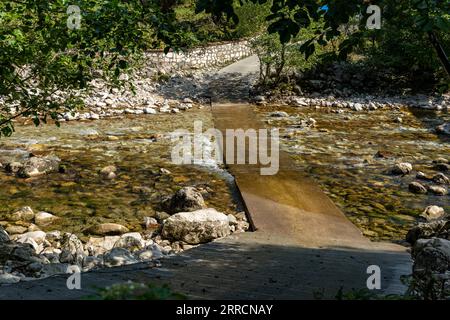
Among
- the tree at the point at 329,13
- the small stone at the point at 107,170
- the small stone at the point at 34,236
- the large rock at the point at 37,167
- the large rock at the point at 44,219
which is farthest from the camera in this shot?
the small stone at the point at 107,170

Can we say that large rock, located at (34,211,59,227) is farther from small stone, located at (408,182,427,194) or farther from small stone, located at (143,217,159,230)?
small stone, located at (408,182,427,194)

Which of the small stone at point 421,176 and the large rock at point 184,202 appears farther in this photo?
the small stone at point 421,176

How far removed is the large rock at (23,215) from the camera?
7638 millimetres

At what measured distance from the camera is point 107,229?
Result: 23.6 feet

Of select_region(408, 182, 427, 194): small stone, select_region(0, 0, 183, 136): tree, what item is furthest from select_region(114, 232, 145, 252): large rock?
select_region(408, 182, 427, 194): small stone

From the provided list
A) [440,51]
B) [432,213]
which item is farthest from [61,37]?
[432,213]

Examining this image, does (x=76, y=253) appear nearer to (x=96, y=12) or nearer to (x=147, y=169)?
(x=96, y=12)

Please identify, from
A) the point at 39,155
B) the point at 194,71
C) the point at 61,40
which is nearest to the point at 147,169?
the point at 39,155

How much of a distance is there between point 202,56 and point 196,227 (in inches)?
827

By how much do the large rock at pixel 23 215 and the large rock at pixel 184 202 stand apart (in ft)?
7.80

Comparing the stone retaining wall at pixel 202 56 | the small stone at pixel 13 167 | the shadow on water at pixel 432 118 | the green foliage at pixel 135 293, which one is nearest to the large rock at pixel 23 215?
the small stone at pixel 13 167

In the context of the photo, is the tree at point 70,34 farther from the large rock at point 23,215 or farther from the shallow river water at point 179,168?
the shallow river water at point 179,168

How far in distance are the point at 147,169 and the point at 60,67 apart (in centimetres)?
498

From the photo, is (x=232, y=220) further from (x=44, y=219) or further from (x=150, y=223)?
(x=44, y=219)
